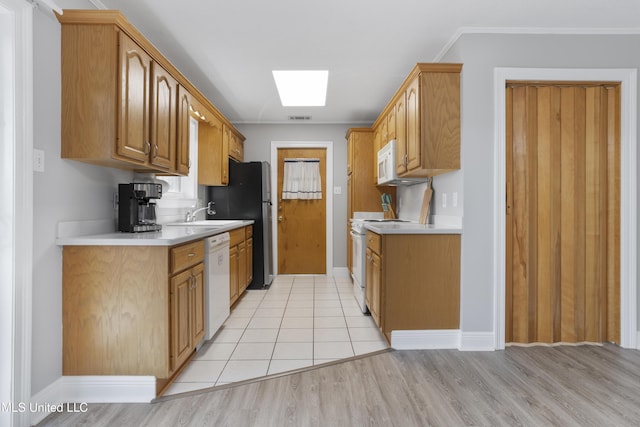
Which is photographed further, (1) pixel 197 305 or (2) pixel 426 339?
(2) pixel 426 339

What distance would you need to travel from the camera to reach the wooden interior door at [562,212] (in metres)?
2.54

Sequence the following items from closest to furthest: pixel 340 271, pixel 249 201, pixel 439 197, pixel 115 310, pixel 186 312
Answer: pixel 115 310 → pixel 186 312 → pixel 439 197 → pixel 249 201 → pixel 340 271

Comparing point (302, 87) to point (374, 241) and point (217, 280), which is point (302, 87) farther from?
point (217, 280)

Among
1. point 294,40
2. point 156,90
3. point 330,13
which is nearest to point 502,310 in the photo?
point 330,13

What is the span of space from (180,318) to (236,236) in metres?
1.58

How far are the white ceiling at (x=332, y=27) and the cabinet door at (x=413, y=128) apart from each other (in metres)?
0.40

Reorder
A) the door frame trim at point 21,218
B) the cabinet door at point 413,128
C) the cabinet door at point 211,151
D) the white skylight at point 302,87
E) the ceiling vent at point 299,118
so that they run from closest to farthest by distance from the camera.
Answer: the door frame trim at point 21,218, the cabinet door at point 413,128, the white skylight at point 302,87, the cabinet door at point 211,151, the ceiling vent at point 299,118

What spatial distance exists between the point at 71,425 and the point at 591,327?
3377 mm

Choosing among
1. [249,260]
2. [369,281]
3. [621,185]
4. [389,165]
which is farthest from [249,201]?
[621,185]

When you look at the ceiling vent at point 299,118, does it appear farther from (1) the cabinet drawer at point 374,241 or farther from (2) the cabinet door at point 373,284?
(2) the cabinet door at point 373,284

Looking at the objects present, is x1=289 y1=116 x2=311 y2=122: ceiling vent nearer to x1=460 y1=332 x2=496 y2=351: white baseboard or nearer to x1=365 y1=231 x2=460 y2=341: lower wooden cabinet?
x1=365 y1=231 x2=460 y2=341: lower wooden cabinet

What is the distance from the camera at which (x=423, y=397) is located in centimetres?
190

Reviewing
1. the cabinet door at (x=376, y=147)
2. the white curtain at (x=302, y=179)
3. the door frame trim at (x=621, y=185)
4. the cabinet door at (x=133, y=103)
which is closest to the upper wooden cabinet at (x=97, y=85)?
the cabinet door at (x=133, y=103)

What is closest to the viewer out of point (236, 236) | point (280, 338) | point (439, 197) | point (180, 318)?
point (180, 318)
